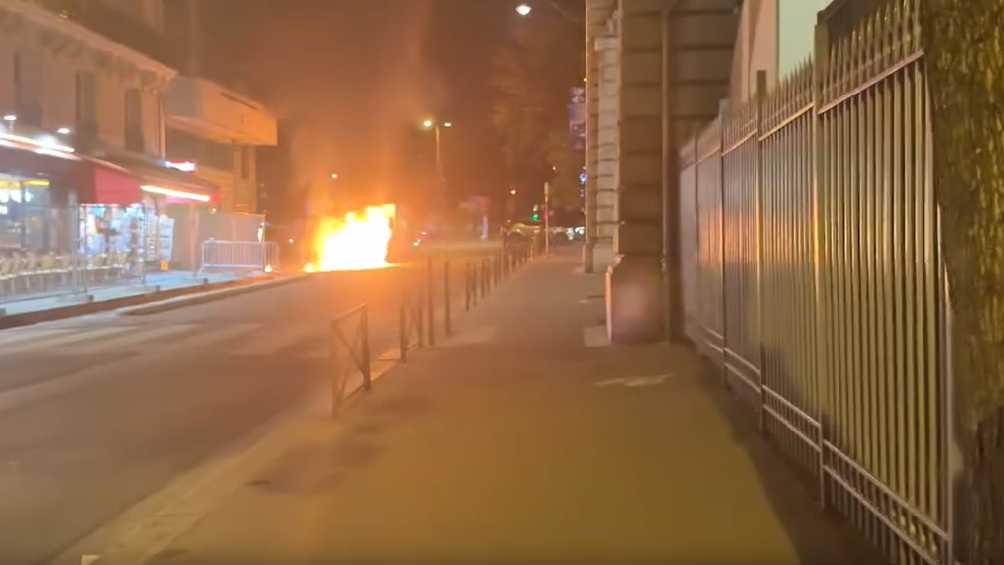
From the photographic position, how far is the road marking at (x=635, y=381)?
11.3m

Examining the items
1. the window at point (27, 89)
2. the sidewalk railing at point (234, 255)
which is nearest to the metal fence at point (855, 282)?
the window at point (27, 89)

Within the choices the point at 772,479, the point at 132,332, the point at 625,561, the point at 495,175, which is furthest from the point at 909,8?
the point at 495,175

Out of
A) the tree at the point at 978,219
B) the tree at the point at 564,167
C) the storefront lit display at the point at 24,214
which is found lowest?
the tree at the point at 978,219

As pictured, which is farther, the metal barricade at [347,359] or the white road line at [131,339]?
the white road line at [131,339]

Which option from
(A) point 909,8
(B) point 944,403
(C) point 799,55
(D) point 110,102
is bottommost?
(B) point 944,403

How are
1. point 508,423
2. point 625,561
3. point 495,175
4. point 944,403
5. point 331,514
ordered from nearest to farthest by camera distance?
1. point 944,403
2. point 625,561
3. point 331,514
4. point 508,423
5. point 495,175

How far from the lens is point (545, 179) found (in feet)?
176

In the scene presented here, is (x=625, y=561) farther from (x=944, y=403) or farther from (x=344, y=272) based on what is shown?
(x=344, y=272)

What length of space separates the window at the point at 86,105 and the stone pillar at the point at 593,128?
15.6m

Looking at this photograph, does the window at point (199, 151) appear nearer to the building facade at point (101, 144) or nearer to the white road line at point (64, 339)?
the building facade at point (101, 144)

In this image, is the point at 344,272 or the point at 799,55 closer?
the point at 799,55

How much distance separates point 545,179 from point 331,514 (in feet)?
156

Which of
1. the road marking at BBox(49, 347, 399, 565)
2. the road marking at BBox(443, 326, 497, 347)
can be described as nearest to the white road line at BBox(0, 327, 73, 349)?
the road marking at BBox(443, 326, 497, 347)

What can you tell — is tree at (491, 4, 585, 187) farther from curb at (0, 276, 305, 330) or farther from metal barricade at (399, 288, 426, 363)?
metal barricade at (399, 288, 426, 363)
